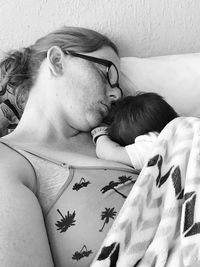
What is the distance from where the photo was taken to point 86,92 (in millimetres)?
1350

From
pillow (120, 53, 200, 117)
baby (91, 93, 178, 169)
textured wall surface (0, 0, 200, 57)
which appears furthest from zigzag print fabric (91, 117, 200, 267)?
textured wall surface (0, 0, 200, 57)

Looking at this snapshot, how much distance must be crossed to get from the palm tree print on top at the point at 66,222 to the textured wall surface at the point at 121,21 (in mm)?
798

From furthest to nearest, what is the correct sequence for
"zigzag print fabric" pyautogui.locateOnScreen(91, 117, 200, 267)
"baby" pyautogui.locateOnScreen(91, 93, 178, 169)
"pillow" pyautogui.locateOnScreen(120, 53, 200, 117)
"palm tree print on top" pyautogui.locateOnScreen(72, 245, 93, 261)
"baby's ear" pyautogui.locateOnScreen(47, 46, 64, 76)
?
1. "pillow" pyautogui.locateOnScreen(120, 53, 200, 117)
2. "baby's ear" pyautogui.locateOnScreen(47, 46, 64, 76)
3. "baby" pyautogui.locateOnScreen(91, 93, 178, 169)
4. "palm tree print on top" pyautogui.locateOnScreen(72, 245, 93, 261)
5. "zigzag print fabric" pyautogui.locateOnScreen(91, 117, 200, 267)

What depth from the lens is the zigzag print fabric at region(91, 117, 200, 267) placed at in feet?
2.90

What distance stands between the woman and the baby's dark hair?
0.26 ft

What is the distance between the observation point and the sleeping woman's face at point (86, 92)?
4.42ft

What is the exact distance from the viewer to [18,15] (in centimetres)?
160

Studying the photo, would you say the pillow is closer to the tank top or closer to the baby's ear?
the baby's ear

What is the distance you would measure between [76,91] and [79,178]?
34cm

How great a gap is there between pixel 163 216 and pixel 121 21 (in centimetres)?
91

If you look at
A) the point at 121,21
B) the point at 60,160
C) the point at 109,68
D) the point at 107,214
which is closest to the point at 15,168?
the point at 60,160

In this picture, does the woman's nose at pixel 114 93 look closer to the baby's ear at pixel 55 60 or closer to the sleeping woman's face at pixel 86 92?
the sleeping woman's face at pixel 86 92

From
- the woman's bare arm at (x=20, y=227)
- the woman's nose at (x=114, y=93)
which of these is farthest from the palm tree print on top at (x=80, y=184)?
the woman's nose at (x=114, y=93)

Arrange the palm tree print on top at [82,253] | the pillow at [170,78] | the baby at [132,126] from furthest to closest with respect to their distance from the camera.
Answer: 1. the pillow at [170,78]
2. the baby at [132,126]
3. the palm tree print on top at [82,253]
